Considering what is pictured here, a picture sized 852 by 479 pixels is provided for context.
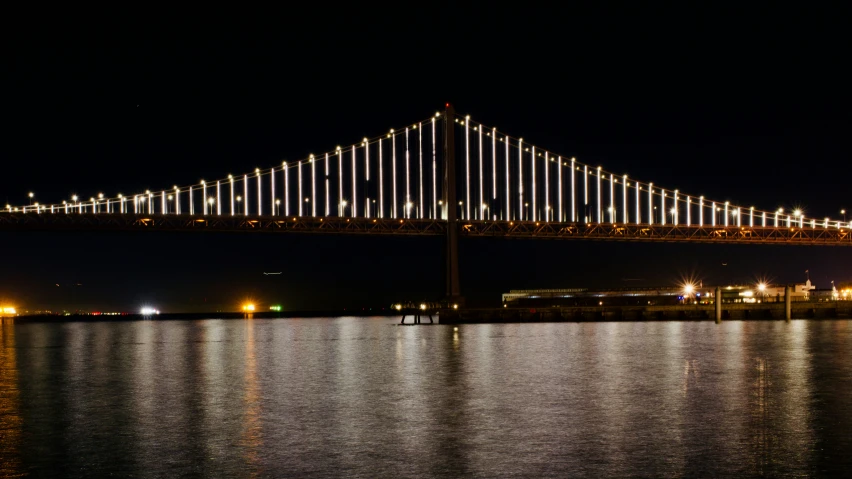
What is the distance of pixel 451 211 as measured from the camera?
198ft

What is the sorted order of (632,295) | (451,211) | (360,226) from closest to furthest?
(451,211) < (360,226) < (632,295)

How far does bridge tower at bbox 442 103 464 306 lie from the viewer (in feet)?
193

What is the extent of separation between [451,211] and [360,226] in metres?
6.47

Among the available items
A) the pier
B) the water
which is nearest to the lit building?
the pier

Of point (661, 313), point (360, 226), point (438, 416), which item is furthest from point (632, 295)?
point (438, 416)

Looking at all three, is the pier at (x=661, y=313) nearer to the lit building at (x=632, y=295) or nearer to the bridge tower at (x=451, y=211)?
the bridge tower at (x=451, y=211)

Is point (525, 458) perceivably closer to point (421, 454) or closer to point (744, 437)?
point (421, 454)

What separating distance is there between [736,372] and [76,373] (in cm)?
1442

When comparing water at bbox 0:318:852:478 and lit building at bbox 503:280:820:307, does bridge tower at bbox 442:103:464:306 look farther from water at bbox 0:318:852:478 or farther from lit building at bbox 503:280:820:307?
water at bbox 0:318:852:478

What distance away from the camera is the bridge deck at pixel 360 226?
58062 millimetres

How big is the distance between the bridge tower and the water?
33.9 meters

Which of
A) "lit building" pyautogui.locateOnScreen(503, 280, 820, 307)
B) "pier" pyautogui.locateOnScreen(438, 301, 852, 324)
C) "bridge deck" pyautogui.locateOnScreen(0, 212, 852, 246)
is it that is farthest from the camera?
"lit building" pyautogui.locateOnScreen(503, 280, 820, 307)

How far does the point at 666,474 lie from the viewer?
9.18 meters

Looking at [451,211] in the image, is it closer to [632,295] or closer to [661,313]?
[661,313]
